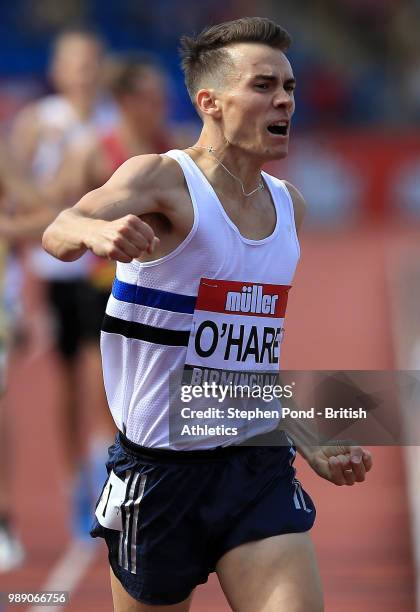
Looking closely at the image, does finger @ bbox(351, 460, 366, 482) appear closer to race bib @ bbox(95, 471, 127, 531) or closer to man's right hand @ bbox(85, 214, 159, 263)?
race bib @ bbox(95, 471, 127, 531)

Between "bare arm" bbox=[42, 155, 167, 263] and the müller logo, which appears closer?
"bare arm" bbox=[42, 155, 167, 263]

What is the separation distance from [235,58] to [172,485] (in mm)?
1222

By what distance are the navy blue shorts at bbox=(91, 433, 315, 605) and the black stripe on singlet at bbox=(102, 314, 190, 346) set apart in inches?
12.3

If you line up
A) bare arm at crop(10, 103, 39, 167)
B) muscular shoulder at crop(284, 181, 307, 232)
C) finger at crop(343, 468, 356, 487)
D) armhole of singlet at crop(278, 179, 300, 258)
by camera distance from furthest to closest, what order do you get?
bare arm at crop(10, 103, 39, 167)
muscular shoulder at crop(284, 181, 307, 232)
armhole of singlet at crop(278, 179, 300, 258)
finger at crop(343, 468, 356, 487)

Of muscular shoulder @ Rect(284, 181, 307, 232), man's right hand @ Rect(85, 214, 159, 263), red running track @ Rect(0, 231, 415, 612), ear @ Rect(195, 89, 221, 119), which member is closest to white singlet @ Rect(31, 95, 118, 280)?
red running track @ Rect(0, 231, 415, 612)

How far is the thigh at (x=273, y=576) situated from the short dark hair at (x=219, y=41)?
1337mm

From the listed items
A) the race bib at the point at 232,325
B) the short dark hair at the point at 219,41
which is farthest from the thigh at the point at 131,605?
the short dark hair at the point at 219,41

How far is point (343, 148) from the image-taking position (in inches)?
1028

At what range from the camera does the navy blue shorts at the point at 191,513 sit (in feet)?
12.3

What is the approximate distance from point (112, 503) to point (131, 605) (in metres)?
0.29

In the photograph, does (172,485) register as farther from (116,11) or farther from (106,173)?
(116,11)

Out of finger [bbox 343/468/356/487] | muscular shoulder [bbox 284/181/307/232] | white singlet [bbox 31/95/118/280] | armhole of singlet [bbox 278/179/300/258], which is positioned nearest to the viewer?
finger [bbox 343/468/356/487]

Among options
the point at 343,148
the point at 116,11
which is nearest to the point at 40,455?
the point at 343,148

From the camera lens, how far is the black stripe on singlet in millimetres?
3754
